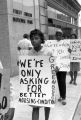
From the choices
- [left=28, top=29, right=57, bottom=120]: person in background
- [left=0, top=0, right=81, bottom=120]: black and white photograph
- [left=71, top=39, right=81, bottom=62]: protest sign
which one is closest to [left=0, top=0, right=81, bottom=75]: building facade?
[left=0, top=0, right=81, bottom=120]: black and white photograph

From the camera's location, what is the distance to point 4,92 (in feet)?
8.63

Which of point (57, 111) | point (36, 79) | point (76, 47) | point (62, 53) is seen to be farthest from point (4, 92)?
point (76, 47)

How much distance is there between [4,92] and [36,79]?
1389 mm

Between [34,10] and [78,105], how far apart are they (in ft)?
26.1

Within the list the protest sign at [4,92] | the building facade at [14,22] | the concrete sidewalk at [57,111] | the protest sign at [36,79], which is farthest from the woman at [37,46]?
the building facade at [14,22]

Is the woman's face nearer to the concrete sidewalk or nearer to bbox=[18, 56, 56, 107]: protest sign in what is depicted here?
bbox=[18, 56, 56, 107]: protest sign

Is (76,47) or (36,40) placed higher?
(36,40)

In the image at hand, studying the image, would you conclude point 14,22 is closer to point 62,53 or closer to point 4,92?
point 62,53

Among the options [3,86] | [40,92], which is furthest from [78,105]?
[3,86]

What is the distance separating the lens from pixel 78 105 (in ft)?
20.0

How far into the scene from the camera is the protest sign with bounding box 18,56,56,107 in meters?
3.94

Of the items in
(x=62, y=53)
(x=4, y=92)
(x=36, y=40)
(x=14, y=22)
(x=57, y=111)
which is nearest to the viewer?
(x=4, y=92)

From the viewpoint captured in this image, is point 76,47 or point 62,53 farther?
point 76,47

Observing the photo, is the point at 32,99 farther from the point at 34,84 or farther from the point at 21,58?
the point at 21,58
